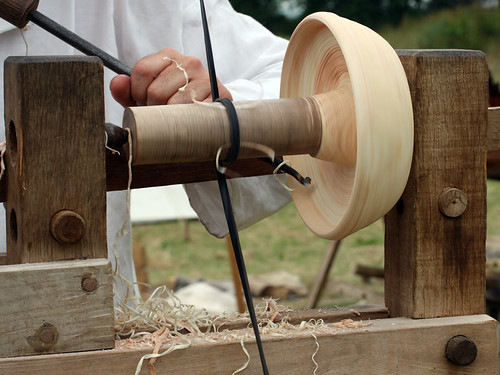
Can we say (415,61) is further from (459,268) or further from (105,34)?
(105,34)

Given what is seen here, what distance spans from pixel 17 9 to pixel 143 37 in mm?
533

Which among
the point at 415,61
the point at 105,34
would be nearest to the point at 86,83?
the point at 415,61

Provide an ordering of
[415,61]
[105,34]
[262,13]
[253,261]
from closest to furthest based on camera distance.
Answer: [415,61]
[105,34]
[253,261]
[262,13]

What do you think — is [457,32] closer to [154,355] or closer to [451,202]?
[451,202]

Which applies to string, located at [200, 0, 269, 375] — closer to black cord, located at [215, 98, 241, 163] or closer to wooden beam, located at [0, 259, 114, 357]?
black cord, located at [215, 98, 241, 163]

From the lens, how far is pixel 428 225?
0.91 m

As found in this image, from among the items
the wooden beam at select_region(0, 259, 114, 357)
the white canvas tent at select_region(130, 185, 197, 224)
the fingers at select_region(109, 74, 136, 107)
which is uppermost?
the fingers at select_region(109, 74, 136, 107)

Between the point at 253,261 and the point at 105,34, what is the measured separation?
151 inches

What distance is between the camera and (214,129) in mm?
804

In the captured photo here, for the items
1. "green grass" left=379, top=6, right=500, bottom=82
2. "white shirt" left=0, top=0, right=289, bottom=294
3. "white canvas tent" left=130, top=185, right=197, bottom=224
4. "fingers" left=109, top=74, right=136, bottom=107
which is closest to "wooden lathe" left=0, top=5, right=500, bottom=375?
"fingers" left=109, top=74, right=136, bottom=107

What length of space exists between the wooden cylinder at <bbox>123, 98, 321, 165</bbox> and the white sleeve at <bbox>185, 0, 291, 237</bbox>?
204mm

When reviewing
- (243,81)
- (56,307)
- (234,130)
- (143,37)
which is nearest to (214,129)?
(234,130)

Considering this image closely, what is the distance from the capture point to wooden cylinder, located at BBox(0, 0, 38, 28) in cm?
100

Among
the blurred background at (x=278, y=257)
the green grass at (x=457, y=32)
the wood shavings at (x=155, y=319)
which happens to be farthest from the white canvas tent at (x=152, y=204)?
the green grass at (x=457, y=32)
